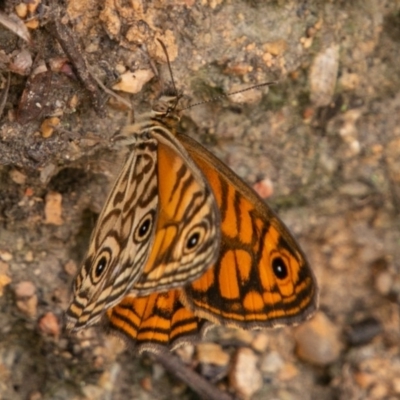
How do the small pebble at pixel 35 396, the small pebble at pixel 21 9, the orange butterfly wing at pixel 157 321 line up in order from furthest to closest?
the small pebble at pixel 35 396, the orange butterfly wing at pixel 157 321, the small pebble at pixel 21 9

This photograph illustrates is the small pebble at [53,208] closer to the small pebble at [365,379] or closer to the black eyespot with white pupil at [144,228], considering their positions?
the black eyespot with white pupil at [144,228]

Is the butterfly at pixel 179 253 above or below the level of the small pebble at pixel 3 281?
above

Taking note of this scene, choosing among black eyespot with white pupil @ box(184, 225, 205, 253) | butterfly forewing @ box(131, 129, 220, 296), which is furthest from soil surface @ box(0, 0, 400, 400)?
black eyespot with white pupil @ box(184, 225, 205, 253)

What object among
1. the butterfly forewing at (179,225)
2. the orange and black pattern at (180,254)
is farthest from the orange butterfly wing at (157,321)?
the butterfly forewing at (179,225)

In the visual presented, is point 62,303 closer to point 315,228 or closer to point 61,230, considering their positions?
point 61,230

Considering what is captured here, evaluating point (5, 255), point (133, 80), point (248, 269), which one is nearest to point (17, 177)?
point (5, 255)
